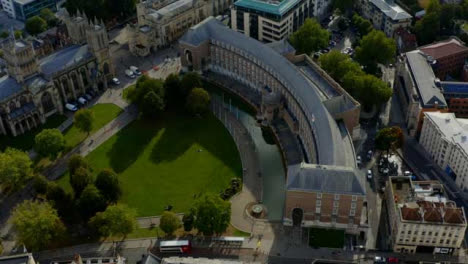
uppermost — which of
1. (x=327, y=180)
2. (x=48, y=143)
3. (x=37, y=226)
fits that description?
(x=327, y=180)

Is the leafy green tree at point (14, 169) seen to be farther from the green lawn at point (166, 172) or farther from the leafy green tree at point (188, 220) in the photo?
the leafy green tree at point (188, 220)

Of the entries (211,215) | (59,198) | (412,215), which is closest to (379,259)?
(412,215)

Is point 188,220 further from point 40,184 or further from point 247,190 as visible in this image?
point 40,184

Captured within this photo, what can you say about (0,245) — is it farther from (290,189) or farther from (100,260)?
(290,189)

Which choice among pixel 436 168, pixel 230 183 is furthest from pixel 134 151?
pixel 436 168

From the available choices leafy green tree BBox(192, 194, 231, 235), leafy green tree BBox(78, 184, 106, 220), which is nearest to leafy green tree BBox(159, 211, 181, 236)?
leafy green tree BBox(192, 194, 231, 235)
